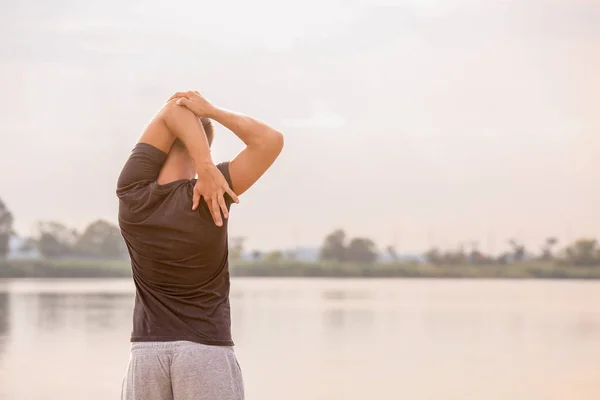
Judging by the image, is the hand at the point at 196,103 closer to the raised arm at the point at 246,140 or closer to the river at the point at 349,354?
the raised arm at the point at 246,140

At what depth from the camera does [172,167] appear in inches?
60.1

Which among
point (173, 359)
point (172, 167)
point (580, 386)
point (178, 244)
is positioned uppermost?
point (172, 167)

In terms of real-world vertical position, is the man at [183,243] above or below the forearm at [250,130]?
below

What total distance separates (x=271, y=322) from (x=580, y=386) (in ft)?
17.5

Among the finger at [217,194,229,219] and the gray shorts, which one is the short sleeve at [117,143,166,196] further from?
the gray shorts

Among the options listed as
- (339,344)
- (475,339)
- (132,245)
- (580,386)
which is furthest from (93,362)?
(132,245)

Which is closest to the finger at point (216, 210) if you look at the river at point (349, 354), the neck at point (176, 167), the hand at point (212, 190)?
the hand at point (212, 190)

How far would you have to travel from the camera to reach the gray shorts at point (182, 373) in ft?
4.78

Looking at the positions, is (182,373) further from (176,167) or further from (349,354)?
(349,354)

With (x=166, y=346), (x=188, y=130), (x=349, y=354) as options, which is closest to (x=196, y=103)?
(x=188, y=130)

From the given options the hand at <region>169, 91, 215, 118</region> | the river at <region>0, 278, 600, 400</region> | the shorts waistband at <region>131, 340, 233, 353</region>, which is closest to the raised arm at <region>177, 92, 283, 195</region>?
the hand at <region>169, 91, 215, 118</region>

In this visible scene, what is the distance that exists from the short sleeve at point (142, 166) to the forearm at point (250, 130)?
121mm

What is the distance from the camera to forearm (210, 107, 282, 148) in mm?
1496

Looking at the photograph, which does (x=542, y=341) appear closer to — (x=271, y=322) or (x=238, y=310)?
(x=271, y=322)
